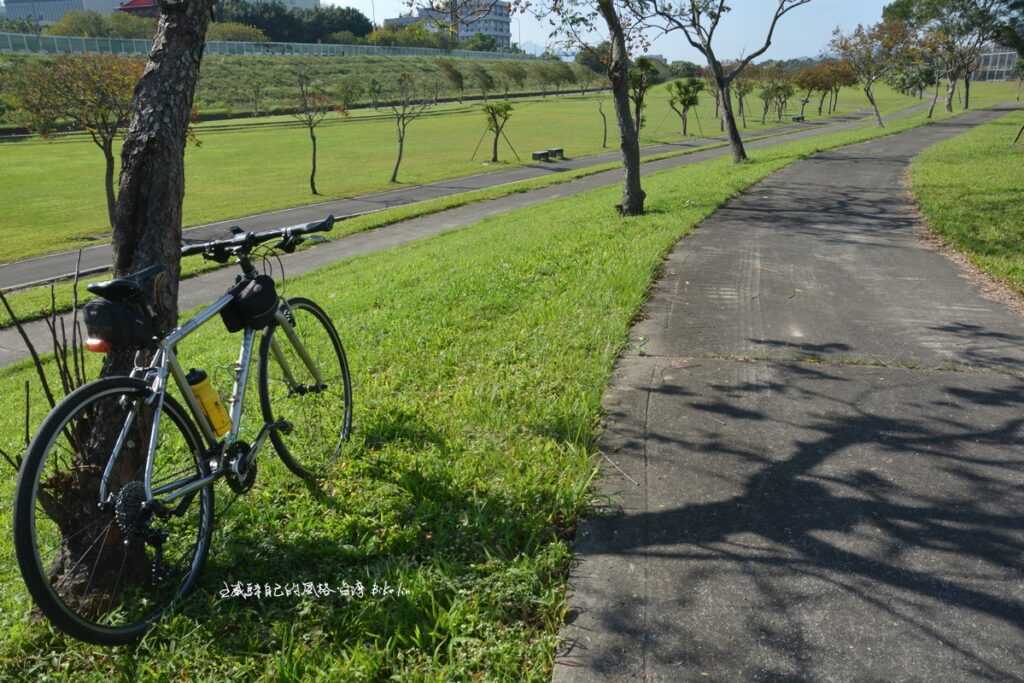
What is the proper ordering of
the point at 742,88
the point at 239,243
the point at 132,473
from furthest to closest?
the point at 742,88
the point at 239,243
the point at 132,473

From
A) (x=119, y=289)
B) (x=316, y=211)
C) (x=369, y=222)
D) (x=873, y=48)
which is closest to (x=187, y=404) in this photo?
(x=119, y=289)

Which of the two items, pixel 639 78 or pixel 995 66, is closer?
pixel 639 78

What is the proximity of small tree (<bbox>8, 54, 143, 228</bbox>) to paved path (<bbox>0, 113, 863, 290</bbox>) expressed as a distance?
252 centimetres

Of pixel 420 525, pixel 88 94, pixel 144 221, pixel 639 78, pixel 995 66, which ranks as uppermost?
pixel 995 66

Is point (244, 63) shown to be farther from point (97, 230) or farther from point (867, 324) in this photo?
point (867, 324)

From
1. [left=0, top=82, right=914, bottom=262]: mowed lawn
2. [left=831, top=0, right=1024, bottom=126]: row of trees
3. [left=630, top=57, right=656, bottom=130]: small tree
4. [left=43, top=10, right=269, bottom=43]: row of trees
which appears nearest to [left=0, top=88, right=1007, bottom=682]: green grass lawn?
[left=0, top=82, right=914, bottom=262]: mowed lawn

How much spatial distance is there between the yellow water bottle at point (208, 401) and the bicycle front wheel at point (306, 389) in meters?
0.47

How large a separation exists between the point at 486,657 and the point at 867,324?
5.07 m

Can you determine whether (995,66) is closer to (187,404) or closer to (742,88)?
(742,88)

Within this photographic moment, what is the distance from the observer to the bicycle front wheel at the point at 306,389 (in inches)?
144

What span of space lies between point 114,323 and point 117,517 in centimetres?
69

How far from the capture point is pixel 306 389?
411 cm

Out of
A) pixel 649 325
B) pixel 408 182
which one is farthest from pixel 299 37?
pixel 649 325

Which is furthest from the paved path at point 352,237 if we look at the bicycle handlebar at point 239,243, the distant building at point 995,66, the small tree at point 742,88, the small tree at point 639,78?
the distant building at point 995,66
